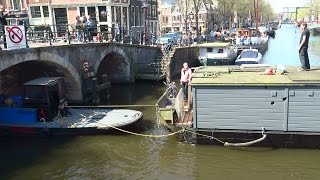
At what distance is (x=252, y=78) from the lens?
14.2 metres

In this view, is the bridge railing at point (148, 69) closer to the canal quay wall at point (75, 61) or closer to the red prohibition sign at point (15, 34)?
the canal quay wall at point (75, 61)

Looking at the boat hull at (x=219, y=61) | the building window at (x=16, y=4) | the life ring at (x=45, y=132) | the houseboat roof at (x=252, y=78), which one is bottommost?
the life ring at (x=45, y=132)

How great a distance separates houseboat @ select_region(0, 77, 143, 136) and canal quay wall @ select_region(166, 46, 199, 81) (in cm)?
1346

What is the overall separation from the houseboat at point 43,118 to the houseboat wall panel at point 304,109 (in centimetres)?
655

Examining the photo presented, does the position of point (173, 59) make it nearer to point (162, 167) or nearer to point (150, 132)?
point (150, 132)

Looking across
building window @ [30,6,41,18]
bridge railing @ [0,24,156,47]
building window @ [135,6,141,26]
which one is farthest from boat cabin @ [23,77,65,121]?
building window @ [135,6,141,26]

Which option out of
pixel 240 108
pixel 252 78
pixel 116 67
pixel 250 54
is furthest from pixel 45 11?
pixel 240 108

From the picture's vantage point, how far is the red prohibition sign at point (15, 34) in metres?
16.8

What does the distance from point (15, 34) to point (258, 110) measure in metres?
11.0

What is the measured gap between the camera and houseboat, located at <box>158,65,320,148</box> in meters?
13.3

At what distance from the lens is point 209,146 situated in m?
14.4

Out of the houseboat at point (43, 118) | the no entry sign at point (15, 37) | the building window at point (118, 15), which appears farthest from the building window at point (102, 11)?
the houseboat at point (43, 118)

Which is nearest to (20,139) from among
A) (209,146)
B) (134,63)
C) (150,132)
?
(150,132)

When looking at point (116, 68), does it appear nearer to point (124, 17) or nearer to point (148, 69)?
point (148, 69)
